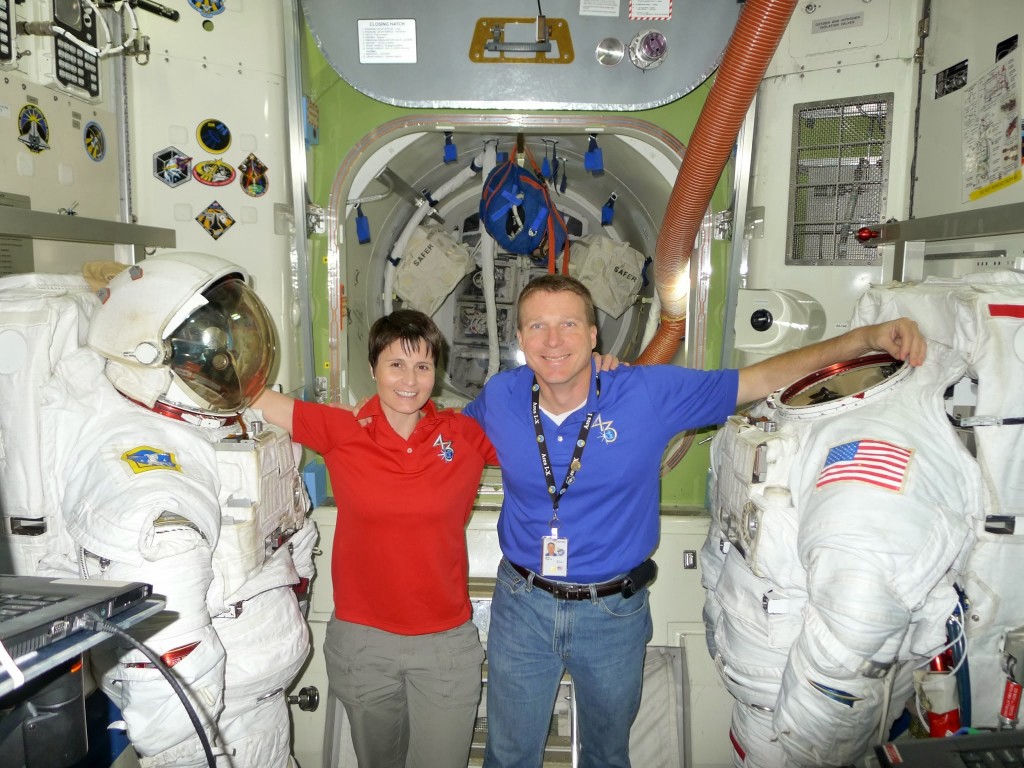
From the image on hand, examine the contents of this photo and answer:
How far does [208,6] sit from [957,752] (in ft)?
10.1

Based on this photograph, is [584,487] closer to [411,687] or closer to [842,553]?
[842,553]

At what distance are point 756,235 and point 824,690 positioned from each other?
5.62 ft

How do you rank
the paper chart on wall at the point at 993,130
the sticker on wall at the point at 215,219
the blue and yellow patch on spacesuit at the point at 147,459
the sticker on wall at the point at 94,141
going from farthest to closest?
the sticker on wall at the point at 215,219
the sticker on wall at the point at 94,141
the paper chart on wall at the point at 993,130
the blue and yellow patch on spacesuit at the point at 147,459

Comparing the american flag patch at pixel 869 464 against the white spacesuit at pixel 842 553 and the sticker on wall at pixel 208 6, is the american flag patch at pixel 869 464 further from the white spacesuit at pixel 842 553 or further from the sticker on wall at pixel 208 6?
the sticker on wall at pixel 208 6

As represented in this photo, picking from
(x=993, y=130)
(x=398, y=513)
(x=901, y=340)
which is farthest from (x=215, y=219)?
(x=993, y=130)

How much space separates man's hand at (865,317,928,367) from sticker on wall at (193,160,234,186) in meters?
2.28

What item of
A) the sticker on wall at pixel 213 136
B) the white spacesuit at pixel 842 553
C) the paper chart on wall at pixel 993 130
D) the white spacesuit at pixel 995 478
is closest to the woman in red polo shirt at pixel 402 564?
the white spacesuit at pixel 842 553

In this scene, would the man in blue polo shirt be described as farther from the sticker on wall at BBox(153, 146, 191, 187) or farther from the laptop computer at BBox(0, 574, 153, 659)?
the sticker on wall at BBox(153, 146, 191, 187)

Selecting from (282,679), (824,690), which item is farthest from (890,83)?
(282,679)

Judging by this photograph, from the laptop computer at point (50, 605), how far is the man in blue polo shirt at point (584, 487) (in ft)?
3.73

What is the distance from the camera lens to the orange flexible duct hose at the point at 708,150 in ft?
6.94

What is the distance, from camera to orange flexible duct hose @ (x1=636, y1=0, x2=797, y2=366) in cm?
212

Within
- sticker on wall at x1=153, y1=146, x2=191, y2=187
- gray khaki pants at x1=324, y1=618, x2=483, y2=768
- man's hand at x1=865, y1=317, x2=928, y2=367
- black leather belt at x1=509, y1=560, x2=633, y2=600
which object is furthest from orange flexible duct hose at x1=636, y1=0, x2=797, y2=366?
sticker on wall at x1=153, y1=146, x2=191, y2=187

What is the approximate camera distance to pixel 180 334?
176 centimetres
